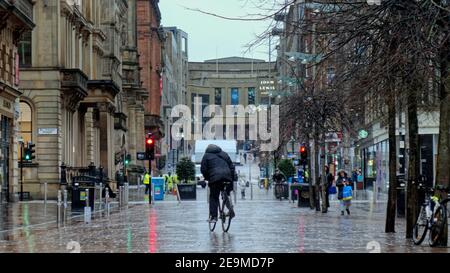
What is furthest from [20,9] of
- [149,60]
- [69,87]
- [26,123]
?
[149,60]

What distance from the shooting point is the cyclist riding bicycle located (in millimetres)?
18422

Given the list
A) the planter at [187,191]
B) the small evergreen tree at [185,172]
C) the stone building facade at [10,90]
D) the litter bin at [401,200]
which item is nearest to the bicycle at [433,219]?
the litter bin at [401,200]

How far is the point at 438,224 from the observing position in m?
15.2

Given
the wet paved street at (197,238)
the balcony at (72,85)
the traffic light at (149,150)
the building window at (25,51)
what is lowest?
the wet paved street at (197,238)

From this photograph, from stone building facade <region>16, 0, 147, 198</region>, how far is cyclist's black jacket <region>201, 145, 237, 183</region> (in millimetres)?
31984

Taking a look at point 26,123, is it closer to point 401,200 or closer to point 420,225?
point 401,200

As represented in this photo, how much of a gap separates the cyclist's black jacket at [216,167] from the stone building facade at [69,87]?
32.0m

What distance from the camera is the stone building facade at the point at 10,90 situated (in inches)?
1527

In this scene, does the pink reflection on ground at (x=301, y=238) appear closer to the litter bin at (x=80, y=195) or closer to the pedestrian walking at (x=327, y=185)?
the pedestrian walking at (x=327, y=185)
